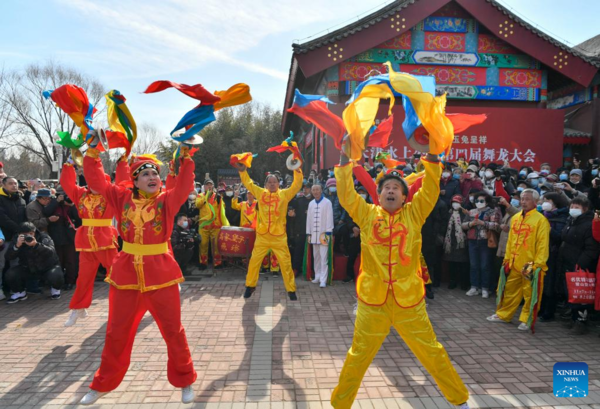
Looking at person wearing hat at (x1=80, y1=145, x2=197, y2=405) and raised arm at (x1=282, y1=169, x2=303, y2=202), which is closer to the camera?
person wearing hat at (x1=80, y1=145, x2=197, y2=405)

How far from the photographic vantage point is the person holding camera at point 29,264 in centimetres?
619

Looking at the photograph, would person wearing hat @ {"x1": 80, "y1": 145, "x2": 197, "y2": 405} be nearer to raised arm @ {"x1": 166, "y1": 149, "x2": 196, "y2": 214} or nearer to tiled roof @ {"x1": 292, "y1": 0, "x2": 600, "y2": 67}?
raised arm @ {"x1": 166, "y1": 149, "x2": 196, "y2": 214}

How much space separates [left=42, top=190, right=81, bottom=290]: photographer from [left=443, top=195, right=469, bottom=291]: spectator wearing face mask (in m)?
6.81

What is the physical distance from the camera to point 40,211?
688cm

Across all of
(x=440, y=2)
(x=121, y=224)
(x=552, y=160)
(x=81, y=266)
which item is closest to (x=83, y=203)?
(x=81, y=266)

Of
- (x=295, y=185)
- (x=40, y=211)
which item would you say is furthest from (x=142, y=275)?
(x=40, y=211)

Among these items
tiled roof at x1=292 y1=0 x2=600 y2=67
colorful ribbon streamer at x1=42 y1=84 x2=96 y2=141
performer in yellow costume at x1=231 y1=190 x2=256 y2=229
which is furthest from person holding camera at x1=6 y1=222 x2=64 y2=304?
tiled roof at x1=292 y1=0 x2=600 y2=67

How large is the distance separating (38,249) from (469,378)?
642 cm

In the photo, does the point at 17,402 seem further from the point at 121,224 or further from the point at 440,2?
the point at 440,2

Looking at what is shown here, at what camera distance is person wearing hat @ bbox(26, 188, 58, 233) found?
6.80 m

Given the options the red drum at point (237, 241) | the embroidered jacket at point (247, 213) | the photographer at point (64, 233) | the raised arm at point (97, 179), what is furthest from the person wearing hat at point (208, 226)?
the raised arm at point (97, 179)

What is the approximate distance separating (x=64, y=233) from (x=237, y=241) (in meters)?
3.12

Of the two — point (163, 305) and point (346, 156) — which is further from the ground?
point (346, 156)

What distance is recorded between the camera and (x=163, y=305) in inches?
126
